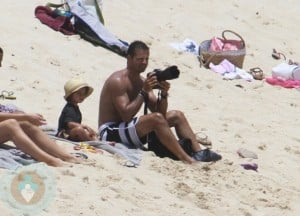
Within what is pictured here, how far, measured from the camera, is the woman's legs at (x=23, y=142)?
521 cm

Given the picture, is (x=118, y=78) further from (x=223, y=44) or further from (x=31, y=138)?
(x=223, y=44)

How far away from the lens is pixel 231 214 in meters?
5.28

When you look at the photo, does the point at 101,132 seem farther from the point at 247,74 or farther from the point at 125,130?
the point at 247,74

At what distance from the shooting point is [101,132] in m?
6.41

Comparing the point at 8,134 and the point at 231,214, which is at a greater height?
the point at 8,134

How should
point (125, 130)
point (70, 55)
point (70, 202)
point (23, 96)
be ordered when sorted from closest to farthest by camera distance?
point (70, 202), point (125, 130), point (23, 96), point (70, 55)

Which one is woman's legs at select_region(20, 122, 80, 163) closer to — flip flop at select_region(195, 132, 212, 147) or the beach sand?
the beach sand

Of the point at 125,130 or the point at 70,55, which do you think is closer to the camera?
the point at 125,130

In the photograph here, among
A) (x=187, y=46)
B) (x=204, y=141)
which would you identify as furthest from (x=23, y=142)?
(x=187, y=46)

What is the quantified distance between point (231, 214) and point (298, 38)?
705 centimetres

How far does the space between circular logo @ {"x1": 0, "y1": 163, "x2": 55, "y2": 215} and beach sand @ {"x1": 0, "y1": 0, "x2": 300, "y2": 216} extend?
2.2 inches

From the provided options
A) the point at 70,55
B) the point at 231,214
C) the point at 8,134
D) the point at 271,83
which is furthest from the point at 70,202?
the point at 271,83

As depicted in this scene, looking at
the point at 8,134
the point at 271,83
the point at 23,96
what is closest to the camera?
the point at 8,134

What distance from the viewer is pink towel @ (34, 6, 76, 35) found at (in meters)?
9.66
